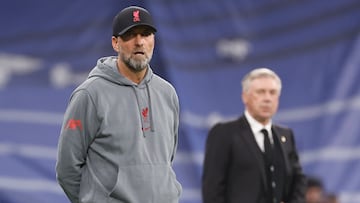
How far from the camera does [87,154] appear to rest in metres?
3.66

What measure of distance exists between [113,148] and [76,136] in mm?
138

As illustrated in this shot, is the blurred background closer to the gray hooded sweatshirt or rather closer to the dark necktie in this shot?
the dark necktie

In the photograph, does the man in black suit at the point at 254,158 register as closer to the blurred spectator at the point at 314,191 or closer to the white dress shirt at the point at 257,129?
the white dress shirt at the point at 257,129

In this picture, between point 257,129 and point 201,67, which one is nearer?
point 257,129

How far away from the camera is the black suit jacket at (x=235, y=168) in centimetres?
489

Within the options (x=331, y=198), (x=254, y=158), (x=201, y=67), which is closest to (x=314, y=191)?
(x=331, y=198)

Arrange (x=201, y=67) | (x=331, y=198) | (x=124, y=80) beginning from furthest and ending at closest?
(x=201, y=67) → (x=331, y=198) → (x=124, y=80)

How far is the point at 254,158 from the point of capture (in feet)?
16.1

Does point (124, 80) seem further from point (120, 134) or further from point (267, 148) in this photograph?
point (267, 148)

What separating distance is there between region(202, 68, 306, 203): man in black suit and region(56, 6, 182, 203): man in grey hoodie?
1173mm

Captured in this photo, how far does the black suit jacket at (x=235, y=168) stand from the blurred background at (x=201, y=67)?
246 cm

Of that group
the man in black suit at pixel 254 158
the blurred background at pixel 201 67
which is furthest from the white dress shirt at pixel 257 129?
the blurred background at pixel 201 67

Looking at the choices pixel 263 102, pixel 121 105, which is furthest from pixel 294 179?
pixel 121 105

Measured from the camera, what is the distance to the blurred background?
7.36m
